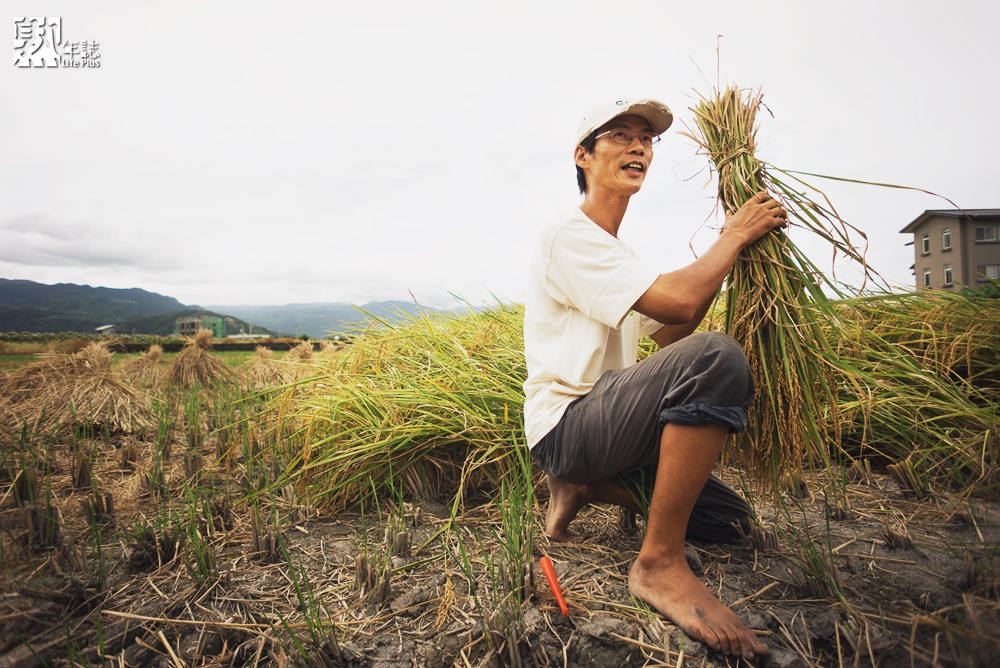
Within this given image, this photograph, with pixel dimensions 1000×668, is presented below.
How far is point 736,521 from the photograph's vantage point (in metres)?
1.85

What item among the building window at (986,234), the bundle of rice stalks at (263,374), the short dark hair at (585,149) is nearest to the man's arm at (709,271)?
the short dark hair at (585,149)

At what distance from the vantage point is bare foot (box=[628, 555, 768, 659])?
1263 mm

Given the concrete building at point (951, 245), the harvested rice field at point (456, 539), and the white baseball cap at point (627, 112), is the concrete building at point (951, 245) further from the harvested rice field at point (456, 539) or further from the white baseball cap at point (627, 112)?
the white baseball cap at point (627, 112)

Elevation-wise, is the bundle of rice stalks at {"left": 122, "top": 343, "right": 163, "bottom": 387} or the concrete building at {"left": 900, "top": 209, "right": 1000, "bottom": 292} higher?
the concrete building at {"left": 900, "top": 209, "right": 1000, "bottom": 292}

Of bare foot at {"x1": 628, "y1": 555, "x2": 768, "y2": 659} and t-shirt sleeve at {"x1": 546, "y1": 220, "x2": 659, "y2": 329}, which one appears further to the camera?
A: t-shirt sleeve at {"x1": 546, "y1": 220, "x2": 659, "y2": 329}

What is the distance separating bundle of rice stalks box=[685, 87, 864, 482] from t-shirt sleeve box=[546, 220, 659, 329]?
44 cm

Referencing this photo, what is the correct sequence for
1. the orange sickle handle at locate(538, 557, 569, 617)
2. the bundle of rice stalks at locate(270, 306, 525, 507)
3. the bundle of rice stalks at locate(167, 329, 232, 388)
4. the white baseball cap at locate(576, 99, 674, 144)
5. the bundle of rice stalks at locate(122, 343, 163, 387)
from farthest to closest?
the bundle of rice stalks at locate(167, 329, 232, 388) < the bundle of rice stalks at locate(122, 343, 163, 387) < the bundle of rice stalks at locate(270, 306, 525, 507) < the white baseball cap at locate(576, 99, 674, 144) < the orange sickle handle at locate(538, 557, 569, 617)

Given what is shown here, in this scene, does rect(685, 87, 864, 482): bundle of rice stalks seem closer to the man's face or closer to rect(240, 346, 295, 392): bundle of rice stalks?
the man's face

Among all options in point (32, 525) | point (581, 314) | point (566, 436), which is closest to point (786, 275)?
point (581, 314)

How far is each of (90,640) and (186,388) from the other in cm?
429

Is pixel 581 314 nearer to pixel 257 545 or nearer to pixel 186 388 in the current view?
pixel 257 545

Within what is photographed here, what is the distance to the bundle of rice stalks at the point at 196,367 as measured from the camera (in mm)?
5164

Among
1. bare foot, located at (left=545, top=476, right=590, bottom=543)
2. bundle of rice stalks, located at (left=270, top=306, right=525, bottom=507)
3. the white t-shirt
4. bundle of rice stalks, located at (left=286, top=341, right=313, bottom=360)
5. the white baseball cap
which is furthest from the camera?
bundle of rice stalks, located at (left=286, top=341, right=313, bottom=360)

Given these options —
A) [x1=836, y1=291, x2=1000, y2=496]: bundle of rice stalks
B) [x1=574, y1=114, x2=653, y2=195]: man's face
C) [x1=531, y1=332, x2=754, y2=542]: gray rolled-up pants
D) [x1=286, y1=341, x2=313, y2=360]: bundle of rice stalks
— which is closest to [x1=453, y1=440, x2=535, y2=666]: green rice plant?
[x1=531, y1=332, x2=754, y2=542]: gray rolled-up pants
